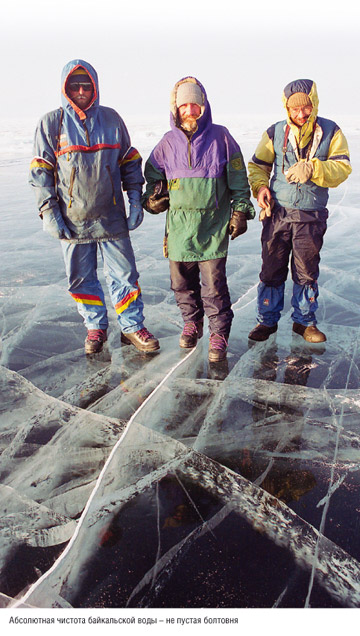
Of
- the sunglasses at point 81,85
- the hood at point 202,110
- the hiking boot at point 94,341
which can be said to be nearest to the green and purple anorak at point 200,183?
the hood at point 202,110

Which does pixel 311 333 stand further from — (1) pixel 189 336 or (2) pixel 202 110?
(2) pixel 202 110

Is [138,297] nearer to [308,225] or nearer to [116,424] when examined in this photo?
[116,424]

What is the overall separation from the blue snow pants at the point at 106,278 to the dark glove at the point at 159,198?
282 millimetres

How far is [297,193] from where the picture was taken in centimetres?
266

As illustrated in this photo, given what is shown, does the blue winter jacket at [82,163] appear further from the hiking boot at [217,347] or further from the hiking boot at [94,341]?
the hiking boot at [217,347]

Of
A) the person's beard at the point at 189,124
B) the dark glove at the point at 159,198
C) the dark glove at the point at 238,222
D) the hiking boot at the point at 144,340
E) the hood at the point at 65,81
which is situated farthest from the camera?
the hiking boot at the point at 144,340

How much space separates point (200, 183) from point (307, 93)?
77cm

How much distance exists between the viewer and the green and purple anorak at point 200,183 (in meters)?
2.50

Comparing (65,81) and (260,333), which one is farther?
(260,333)

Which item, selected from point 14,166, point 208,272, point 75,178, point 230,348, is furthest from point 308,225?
point 14,166

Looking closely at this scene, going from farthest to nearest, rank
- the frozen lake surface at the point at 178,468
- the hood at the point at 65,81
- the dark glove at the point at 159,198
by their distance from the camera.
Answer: the dark glove at the point at 159,198
the hood at the point at 65,81
the frozen lake surface at the point at 178,468

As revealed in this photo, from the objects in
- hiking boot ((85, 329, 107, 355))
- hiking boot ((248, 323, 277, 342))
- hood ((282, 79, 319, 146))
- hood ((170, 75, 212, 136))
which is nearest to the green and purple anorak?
hood ((170, 75, 212, 136))

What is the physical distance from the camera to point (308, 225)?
8.99 feet

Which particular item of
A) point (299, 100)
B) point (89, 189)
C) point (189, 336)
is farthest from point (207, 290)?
point (299, 100)
